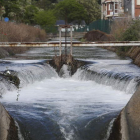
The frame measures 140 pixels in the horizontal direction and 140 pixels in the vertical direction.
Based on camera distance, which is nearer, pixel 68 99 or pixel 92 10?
pixel 68 99

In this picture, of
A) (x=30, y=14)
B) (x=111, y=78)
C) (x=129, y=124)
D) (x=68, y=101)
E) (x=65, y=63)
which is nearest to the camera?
(x=129, y=124)

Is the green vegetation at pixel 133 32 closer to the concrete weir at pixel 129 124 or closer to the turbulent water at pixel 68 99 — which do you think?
the turbulent water at pixel 68 99

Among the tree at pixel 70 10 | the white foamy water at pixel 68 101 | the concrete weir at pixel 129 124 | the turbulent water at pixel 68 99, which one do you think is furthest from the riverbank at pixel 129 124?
the tree at pixel 70 10

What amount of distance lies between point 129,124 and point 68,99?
4.38 metres

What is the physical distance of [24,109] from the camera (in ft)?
37.2

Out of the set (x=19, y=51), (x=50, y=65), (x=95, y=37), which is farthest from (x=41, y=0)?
(x=50, y=65)

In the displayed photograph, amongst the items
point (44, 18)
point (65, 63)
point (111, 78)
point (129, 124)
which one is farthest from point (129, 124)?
point (44, 18)

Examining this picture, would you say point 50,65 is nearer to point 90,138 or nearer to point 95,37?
point 90,138

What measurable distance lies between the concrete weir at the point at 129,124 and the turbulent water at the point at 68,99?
323mm

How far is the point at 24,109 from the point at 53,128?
1879 mm

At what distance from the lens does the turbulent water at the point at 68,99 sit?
9.62 meters

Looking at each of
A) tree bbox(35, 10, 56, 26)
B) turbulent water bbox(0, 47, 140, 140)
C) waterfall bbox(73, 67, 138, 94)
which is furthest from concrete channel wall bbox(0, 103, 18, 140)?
tree bbox(35, 10, 56, 26)

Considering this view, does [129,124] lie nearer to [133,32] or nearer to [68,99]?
[68,99]

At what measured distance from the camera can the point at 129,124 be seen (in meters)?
8.82
